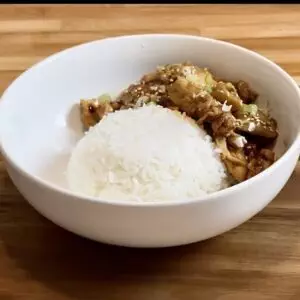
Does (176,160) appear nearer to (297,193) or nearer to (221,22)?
(297,193)

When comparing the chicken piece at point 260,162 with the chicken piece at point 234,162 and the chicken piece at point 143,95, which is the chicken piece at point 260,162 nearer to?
the chicken piece at point 234,162

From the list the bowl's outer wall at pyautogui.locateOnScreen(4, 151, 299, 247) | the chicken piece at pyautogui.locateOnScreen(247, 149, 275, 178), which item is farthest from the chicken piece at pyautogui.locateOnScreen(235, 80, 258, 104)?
the bowl's outer wall at pyautogui.locateOnScreen(4, 151, 299, 247)

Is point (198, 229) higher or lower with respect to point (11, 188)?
higher

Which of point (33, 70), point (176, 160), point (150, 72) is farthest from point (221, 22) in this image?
point (176, 160)

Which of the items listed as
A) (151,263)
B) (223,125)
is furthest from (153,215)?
(223,125)

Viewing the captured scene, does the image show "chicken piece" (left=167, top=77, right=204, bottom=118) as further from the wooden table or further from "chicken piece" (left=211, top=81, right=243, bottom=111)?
the wooden table

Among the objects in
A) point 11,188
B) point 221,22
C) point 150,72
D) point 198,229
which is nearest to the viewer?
point 198,229

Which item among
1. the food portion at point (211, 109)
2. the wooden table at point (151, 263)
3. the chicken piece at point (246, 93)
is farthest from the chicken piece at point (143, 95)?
the wooden table at point (151, 263)

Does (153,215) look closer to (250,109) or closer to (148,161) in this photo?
(148,161)
